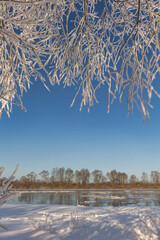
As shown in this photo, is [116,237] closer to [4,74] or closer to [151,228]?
[151,228]

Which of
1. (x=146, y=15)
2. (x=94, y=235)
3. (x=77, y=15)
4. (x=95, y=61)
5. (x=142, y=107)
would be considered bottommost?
(x=94, y=235)

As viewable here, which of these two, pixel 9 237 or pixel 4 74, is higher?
pixel 4 74

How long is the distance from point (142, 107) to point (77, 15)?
1327 millimetres

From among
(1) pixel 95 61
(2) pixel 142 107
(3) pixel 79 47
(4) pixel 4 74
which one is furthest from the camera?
(1) pixel 95 61

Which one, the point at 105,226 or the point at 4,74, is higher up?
the point at 4,74

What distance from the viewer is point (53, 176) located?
68312mm

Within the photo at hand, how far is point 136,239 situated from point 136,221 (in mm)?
1084

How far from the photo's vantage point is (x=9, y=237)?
352cm

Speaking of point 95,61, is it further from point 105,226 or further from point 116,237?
point 105,226

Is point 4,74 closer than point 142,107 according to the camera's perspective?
No

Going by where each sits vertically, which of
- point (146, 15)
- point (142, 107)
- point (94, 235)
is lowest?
point (94, 235)

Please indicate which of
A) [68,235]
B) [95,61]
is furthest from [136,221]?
[95,61]

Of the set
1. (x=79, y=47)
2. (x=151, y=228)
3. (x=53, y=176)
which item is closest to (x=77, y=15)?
(x=79, y=47)

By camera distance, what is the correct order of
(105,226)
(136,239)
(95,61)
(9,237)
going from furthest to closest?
(105,226) → (136,239) → (9,237) → (95,61)
